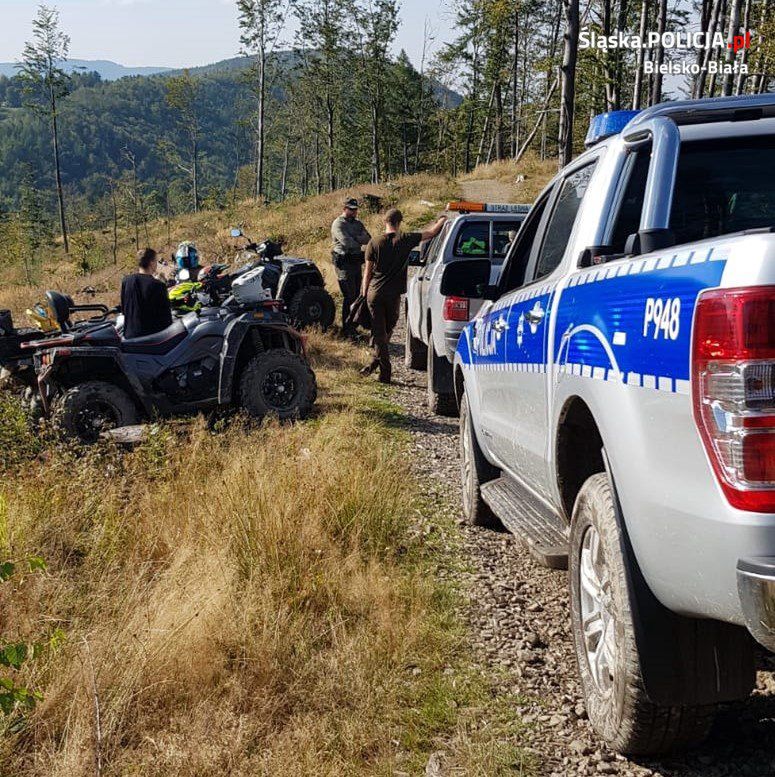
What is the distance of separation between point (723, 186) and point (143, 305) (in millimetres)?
6195

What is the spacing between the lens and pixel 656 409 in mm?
1999

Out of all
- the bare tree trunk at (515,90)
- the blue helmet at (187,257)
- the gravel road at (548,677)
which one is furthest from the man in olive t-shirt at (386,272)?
the bare tree trunk at (515,90)

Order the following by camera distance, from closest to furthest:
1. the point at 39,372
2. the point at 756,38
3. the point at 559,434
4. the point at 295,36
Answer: the point at 559,434 → the point at 39,372 → the point at 756,38 → the point at 295,36

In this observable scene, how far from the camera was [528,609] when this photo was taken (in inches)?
156

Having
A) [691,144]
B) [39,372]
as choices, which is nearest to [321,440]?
[39,372]

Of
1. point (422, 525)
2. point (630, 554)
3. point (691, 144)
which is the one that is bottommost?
point (422, 525)

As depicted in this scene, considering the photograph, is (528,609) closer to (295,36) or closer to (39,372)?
(39,372)

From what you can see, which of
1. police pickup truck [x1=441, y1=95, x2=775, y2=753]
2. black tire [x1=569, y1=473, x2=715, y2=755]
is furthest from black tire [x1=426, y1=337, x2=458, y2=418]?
black tire [x1=569, y1=473, x2=715, y2=755]

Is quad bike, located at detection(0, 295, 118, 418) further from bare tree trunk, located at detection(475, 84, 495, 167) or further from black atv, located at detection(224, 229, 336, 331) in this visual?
bare tree trunk, located at detection(475, 84, 495, 167)

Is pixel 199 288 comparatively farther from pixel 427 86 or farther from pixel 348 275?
pixel 427 86

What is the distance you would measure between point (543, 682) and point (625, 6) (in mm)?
36222

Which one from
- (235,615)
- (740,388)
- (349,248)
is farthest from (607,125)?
(349,248)

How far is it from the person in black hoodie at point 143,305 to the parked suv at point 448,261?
276 cm

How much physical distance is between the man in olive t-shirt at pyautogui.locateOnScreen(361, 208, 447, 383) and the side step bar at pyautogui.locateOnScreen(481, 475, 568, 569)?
19.1 feet
